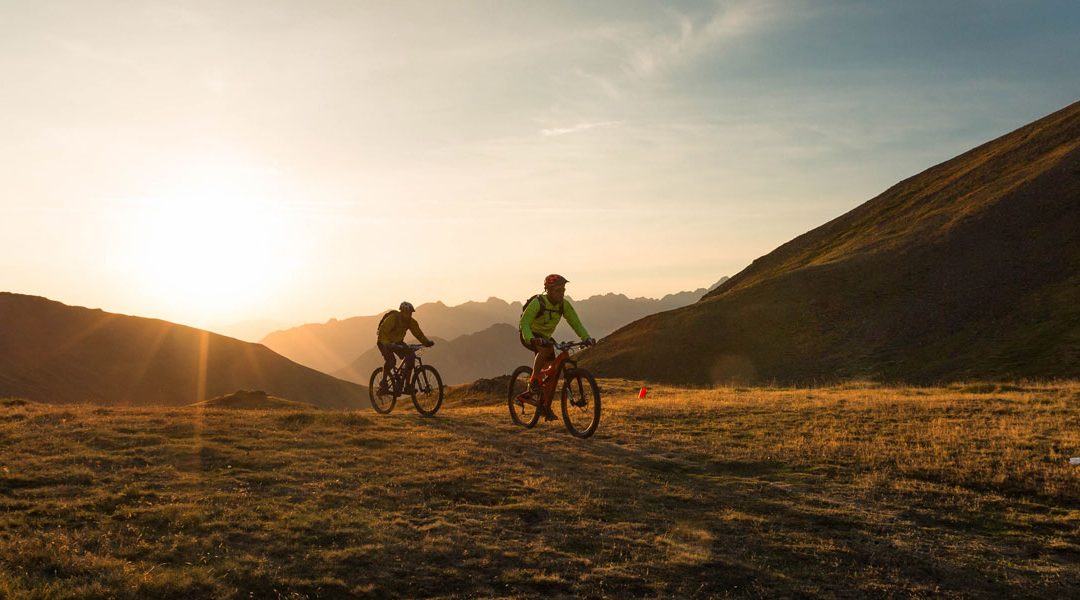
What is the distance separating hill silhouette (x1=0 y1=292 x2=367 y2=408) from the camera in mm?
117125

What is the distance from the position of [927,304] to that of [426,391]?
61.9 metres

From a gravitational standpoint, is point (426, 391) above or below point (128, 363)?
above

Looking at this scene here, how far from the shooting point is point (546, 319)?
14.9 m

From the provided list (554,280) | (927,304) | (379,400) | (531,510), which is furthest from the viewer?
(927,304)

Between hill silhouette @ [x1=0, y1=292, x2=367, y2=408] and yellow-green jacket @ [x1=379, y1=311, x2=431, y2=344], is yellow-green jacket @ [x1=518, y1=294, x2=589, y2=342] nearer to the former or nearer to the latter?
yellow-green jacket @ [x1=379, y1=311, x2=431, y2=344]

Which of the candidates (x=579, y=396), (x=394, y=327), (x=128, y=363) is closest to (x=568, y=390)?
(x=579, y=396)

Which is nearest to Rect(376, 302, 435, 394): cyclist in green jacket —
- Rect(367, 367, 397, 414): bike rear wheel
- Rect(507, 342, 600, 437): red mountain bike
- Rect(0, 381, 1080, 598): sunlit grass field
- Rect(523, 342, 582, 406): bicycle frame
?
Rect(367, 367, 397, 414): bike rear wheel

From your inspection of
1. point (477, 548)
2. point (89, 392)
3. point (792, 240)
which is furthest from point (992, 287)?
point (89, 392)

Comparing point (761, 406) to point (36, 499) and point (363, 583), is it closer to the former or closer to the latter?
point (363, 583)

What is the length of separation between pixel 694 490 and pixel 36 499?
898 centimetres

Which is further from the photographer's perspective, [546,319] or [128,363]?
[128,363]

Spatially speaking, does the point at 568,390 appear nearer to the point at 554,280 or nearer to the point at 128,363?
the point at 554,280

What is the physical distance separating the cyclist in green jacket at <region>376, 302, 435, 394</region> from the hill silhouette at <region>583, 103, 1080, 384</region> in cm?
3828

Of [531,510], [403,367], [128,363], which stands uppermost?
[403,367]
